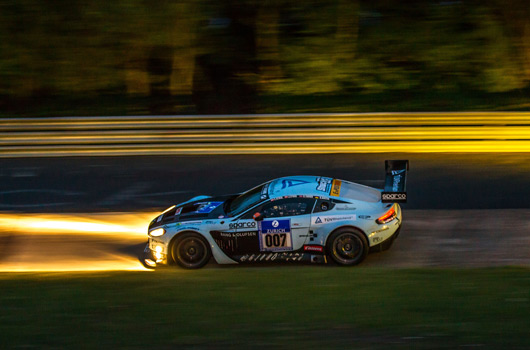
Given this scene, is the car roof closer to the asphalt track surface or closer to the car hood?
the car hood

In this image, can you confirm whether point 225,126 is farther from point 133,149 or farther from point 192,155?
point 133,149

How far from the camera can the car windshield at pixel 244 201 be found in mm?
9422

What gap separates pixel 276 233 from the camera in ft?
30.2

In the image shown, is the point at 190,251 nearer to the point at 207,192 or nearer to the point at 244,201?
the point at 244,201

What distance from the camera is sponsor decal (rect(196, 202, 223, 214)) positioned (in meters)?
9.64

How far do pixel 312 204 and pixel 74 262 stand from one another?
3656 mm

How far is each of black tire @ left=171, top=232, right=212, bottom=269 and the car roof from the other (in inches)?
46.9

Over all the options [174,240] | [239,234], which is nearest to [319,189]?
[239,234]

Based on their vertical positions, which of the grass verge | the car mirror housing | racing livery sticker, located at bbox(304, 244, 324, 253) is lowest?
the grass verge

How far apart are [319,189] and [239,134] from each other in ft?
21.8

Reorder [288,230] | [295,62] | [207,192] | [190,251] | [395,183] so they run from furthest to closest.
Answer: [295,62] → [207,192] → [395,183] → [190,251] → [288,230]

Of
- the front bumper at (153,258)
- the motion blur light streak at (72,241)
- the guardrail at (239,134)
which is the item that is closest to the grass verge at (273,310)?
the front bumper at (153,258)

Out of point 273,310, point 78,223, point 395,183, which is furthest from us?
point 78,223

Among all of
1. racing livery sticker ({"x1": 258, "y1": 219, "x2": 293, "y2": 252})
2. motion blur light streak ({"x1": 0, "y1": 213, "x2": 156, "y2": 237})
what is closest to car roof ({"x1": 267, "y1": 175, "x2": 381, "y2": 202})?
racing livery sticker ({"x1": 258, "y1": 219, "x2": 293, "y2": 252})
